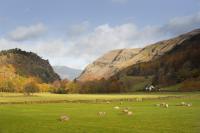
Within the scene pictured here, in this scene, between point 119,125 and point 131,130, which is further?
point 119,125

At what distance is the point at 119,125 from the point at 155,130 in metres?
5.68

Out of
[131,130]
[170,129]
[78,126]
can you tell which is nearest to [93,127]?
[78,126]

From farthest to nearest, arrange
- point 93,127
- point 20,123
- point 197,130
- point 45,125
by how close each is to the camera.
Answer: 1. point 20,123
2. point 45,125
3. point 93,127
4. point 197,130

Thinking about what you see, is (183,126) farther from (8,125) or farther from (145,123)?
(8,125)

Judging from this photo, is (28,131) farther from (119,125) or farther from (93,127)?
(119,125)

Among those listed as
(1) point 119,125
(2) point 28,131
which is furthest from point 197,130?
(2) point 28,131

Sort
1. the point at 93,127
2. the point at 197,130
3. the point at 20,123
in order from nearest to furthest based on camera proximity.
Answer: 1. the point at 197,130
2. the point at 93,127
3. the point at 20,123

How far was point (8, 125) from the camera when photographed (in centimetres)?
4538

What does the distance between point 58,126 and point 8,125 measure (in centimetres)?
615

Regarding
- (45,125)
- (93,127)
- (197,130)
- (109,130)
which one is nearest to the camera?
(197,130)

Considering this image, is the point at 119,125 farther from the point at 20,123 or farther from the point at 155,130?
the point at 20,123

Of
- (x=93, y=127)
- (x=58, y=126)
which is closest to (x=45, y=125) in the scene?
(x=58, y=126)

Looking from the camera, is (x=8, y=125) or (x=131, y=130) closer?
(x=131, y=130)

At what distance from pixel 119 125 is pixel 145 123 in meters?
2.97
